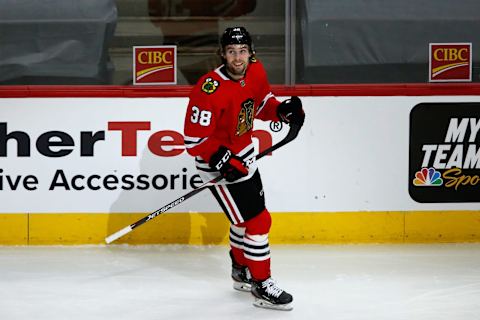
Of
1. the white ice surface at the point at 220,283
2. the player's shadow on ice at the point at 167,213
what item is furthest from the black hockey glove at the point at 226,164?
the player's shadow on ice at the point at 167,213

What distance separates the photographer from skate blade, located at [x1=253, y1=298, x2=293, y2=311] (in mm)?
4410

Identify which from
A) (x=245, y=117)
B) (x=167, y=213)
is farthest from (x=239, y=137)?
(x=167, y=213)

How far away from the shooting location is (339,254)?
18.2 feet

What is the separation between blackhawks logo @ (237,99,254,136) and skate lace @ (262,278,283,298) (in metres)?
0.67

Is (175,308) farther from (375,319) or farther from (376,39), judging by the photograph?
(376,39)

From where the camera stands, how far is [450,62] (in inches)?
229

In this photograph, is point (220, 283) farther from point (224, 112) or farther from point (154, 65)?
point (154, 65)

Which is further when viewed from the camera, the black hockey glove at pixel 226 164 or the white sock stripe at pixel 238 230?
the white sock stripe at pixel 238 230

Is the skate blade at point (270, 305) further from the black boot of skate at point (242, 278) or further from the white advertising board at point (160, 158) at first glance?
the white advertising board at point (160, 158)

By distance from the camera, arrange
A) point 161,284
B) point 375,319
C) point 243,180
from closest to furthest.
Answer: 1. point 375,319
2. point 243,180
3. point 161,284

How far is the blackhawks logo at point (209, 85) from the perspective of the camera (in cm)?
437

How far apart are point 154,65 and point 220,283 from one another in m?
1.44

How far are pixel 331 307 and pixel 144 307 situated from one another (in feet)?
2.68

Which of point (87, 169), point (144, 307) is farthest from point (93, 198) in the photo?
point (144, 307)
